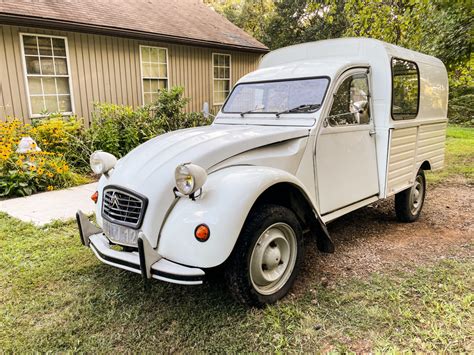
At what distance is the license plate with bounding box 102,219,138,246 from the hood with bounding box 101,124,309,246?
0.52 ft

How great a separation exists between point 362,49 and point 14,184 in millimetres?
5718

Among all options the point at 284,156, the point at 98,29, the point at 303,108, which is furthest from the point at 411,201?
the point at 98,29

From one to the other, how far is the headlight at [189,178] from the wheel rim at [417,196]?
12.0 feet

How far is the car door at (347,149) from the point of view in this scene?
340cm

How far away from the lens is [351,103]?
373 centimetres

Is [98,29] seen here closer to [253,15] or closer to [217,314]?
[217,314]

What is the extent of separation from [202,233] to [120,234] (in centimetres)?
76

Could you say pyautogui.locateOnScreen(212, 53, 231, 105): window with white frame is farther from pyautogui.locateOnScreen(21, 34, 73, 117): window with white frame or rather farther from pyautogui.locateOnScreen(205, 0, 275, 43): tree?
pyautogui.locateOnScreen(205, 0, 275, 43): tree

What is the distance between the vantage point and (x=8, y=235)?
4.23m

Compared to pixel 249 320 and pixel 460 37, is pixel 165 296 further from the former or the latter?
pixel 460 37

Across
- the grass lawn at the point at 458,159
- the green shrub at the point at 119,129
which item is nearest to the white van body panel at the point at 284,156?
the grass lawn at the point at 458,159

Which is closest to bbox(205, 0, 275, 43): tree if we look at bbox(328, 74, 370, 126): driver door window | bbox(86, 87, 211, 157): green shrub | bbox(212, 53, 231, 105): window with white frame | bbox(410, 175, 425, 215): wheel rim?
bbox(212, 53, 231, 105): window with white frame

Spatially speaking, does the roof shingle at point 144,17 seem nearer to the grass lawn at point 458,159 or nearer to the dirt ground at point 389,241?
the grass lawn at point 458,159

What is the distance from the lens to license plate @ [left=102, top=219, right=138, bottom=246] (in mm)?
2609
